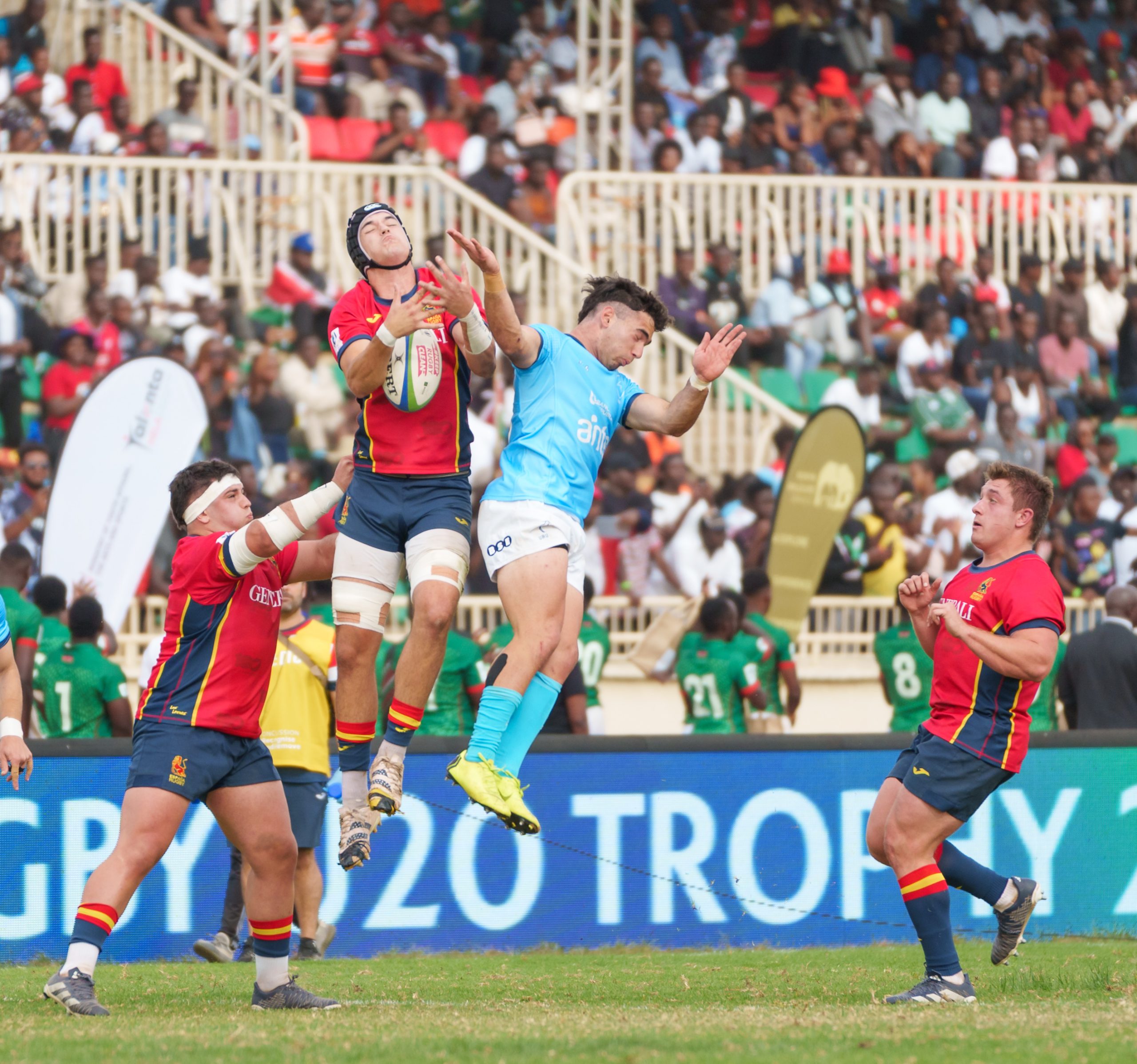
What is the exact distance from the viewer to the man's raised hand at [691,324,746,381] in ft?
23.0

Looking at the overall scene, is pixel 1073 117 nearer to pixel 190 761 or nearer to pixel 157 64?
pixel 157 64

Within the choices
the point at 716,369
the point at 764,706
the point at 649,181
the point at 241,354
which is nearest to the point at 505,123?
the point at 649,181

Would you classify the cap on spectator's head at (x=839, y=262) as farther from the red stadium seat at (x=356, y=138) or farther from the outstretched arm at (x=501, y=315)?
the outstretched arm at (x=501, y=315)

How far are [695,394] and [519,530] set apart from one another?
2.89ft

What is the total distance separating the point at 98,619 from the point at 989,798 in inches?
203

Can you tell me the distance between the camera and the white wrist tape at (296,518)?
21.5 feet

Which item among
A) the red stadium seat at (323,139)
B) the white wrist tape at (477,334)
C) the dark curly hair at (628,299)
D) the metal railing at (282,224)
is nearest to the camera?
the white wrist tape at (477,334)

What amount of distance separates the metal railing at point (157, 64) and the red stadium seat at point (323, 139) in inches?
7.0

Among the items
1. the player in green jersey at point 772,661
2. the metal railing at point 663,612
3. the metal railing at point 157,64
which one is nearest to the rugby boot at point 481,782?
the player in green jersey at point 772,661

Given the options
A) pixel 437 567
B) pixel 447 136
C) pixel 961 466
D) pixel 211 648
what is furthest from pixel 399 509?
pixel 447 136

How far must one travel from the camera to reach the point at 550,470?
7.12 m

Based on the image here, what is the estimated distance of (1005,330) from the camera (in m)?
16.8

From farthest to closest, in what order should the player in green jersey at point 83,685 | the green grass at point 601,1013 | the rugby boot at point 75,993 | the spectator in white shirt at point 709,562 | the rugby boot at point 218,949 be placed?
1. the spectator in white shirt at point 709,562
2. the player in green jersey at point 83,685
3. the rugby boot at point 218,949
4. the rugby boot at point 75,993
5. the green grass at point 601,1013

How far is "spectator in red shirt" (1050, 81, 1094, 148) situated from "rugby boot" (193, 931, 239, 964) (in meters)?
14.2
